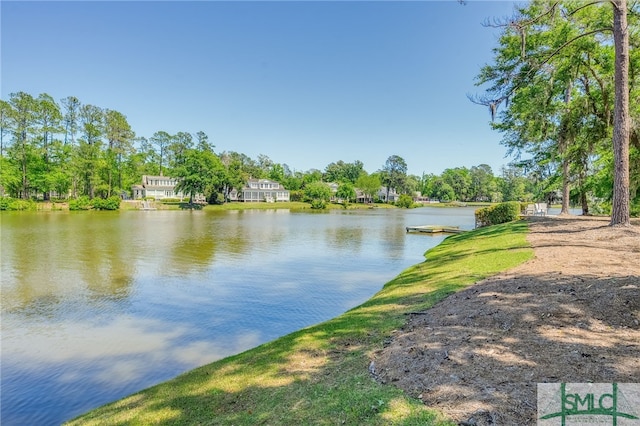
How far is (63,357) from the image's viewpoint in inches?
310

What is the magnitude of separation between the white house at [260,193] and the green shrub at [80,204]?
34832 millimetres

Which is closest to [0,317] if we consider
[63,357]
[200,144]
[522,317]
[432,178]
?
[63,357]

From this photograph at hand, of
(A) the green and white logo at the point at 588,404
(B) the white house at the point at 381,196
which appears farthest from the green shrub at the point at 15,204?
(B) the white house at the point at 381,196

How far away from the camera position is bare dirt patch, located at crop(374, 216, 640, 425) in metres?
3.40

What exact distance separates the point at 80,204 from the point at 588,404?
7157 centimetres

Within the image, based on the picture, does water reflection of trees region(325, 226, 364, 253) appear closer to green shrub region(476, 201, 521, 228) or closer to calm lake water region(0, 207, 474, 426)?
calm lake water region(0, 207, 474, 426)

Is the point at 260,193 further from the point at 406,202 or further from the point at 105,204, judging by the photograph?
the point at 406,202

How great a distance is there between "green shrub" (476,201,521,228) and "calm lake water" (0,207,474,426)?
7684 mm

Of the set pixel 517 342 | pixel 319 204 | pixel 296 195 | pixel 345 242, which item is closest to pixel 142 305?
pixel 517 342

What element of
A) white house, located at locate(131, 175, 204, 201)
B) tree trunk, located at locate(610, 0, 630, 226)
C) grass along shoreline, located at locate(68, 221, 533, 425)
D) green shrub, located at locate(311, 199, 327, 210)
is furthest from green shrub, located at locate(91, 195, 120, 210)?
tree trunk, located at locate(610, 0, 630, 226)

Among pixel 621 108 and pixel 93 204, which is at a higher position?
pixel 621 108

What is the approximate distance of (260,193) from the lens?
94.6 metres

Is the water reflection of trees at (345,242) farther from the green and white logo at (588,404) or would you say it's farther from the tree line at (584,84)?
the green and white logo at (588,404)

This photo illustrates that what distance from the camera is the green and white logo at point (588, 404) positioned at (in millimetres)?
2930
